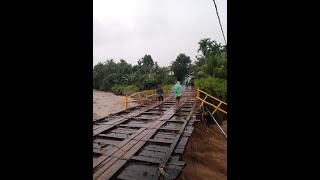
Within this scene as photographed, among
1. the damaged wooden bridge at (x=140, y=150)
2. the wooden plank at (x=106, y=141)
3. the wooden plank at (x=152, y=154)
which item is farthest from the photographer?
the wooden plank at (x=106, y=141)

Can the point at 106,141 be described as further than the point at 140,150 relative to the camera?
Yes

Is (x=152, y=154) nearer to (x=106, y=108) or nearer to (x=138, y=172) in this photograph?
(x=138, y=172)

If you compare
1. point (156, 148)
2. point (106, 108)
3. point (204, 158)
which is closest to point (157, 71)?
point (106, 108)

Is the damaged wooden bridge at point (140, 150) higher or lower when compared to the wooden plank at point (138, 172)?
higher

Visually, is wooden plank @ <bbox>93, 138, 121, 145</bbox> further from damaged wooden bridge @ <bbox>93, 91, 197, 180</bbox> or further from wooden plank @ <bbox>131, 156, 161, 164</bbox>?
wooden plank @ <bbox>131, 156, 161, 164</bbox>

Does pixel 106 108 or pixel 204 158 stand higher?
pixel 204 158

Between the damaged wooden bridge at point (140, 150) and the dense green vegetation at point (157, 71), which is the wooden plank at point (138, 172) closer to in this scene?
the damaged wooden bridge at point (140, 150)

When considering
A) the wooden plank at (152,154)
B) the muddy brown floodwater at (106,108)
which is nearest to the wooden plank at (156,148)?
the wooden plank at (152,154)

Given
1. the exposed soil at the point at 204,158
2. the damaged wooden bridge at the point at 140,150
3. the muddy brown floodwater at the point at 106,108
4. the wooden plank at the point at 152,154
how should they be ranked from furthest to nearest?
the muddy brown floodwater at the point at 106,108, the exposed soil at the point at 204,158, the wooden plank at the point at 152,154, the damaged wooden bridge at the point at 140,150

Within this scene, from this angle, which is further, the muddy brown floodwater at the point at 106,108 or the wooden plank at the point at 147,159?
the muddy brown floodwater at the point at 106,108

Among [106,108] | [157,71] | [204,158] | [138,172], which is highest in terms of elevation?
[157,71]

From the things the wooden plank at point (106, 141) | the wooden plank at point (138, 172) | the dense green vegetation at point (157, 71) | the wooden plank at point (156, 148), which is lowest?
the wooden plank at point (138, 172)
